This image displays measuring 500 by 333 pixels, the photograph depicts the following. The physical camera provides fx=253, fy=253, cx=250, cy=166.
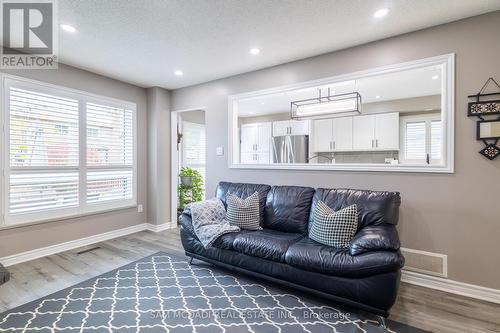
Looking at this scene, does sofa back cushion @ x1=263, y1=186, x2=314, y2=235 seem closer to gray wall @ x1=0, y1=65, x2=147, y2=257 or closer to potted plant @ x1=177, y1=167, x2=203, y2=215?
potted plant @ x1=177, y1=167, x2=203, y2=215

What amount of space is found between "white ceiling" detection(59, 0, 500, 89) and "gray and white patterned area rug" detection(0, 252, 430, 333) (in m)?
2.60

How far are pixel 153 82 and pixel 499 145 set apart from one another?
4.59 meters

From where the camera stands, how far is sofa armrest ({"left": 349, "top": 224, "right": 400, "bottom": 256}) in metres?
2.02

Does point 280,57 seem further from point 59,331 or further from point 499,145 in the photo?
point 59,331

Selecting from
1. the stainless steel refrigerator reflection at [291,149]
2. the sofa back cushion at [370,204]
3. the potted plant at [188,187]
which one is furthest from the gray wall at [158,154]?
the sofa back cushion at [370,204]

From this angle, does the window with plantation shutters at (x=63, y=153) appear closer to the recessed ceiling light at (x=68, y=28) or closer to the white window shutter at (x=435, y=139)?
the recessed ceiling light at (x=68, y=28)

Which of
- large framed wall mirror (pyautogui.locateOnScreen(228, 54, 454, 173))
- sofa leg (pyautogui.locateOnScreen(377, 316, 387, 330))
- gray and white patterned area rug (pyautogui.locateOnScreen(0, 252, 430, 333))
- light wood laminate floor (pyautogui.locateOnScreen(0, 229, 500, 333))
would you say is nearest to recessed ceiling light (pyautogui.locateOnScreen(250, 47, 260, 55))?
large framed wall mirror (pyautogui.locateOnScreen(228, 54, 454, 173))

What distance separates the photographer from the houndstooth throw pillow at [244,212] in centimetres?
302

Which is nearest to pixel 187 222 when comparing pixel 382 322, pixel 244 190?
pixel 244 190

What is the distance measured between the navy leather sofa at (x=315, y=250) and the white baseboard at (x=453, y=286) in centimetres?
69

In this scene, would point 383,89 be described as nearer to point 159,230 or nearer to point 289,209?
point 289,209

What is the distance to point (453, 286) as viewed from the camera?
2.48 meters

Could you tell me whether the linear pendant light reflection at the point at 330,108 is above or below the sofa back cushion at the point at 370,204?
above

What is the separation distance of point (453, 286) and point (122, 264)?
11.8ft
